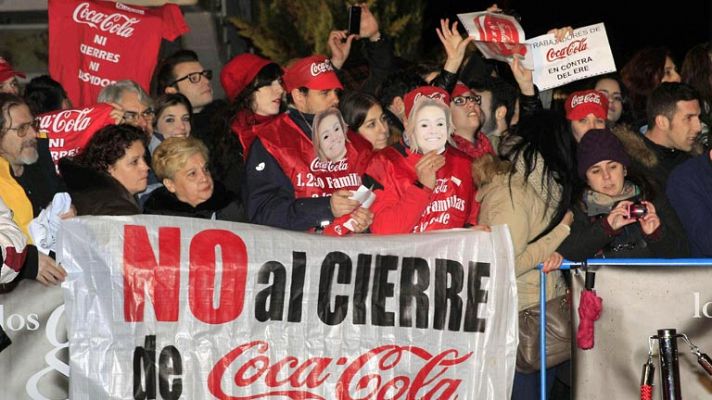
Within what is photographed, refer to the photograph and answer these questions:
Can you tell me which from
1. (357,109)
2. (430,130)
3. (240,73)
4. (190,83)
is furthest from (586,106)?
(190,83)

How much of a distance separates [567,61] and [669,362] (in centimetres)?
430

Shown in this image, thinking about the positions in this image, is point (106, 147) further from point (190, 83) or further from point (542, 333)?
point (542, 333)

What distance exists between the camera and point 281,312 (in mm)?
8539

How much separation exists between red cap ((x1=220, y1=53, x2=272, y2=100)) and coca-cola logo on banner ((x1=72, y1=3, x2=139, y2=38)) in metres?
1.21

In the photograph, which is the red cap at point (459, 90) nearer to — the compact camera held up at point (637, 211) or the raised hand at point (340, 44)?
the raised hand at point (340, 44)

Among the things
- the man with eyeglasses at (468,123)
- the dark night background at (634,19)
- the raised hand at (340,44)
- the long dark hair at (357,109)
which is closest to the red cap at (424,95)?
the long dark hair at (357,109)

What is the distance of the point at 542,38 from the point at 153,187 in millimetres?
3222

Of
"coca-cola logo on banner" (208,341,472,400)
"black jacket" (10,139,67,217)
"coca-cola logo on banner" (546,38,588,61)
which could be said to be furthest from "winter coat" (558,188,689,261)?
"black jacket" (10,139,67,217)

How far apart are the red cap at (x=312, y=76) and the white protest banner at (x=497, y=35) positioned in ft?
4.12

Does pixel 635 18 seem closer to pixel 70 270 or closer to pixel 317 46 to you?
pixel 317 46

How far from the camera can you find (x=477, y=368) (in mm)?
8711

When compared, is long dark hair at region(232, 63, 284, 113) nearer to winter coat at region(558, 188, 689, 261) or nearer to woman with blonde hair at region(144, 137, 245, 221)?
woman with blonde hair at region(144, 137, 245, 221)

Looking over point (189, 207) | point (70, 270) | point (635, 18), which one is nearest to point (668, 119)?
point (189, 207)

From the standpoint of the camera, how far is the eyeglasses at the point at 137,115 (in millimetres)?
10320
